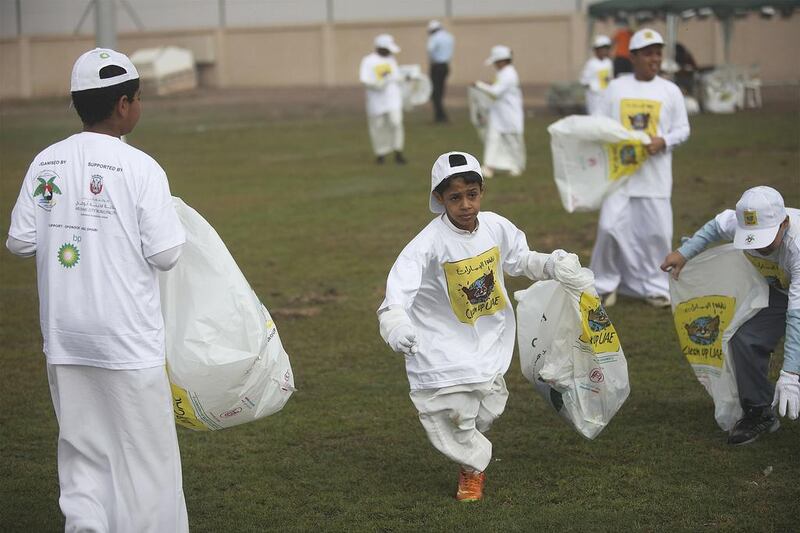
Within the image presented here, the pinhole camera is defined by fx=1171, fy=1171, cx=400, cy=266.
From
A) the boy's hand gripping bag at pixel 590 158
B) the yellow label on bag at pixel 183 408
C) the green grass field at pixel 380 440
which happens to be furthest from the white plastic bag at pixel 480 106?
the yellow label on bag at pixel 183 408

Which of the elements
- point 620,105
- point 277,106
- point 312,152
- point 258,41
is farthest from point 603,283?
point 258,41

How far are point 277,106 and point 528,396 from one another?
26.7 meters

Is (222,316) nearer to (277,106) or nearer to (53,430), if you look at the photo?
(53,430)

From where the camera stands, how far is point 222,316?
457cm

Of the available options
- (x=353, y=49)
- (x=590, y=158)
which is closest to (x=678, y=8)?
(x=353, y=49)

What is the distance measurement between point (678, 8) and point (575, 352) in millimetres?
20836

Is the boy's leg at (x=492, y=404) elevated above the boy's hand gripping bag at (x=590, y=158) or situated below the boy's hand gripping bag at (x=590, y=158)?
below

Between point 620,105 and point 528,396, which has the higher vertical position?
point 620,105

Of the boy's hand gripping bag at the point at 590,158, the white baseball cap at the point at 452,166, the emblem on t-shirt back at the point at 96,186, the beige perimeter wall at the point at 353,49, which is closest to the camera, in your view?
the emblem on t-shirt back at the point at 96,186

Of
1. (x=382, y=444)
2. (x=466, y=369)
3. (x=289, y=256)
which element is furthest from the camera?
(x=289, y=256)

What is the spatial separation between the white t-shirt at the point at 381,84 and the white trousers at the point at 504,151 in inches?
86.5

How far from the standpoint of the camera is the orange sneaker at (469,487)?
17.3 feet

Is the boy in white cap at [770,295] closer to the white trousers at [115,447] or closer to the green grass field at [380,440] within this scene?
the green grass field at [380,440]

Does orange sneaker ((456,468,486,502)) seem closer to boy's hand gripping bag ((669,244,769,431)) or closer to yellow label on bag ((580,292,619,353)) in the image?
yellow label on bag ((580,292,619,353))
